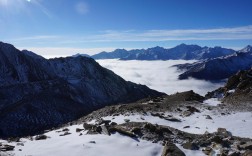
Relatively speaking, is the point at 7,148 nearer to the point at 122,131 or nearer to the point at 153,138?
the point at 122,131

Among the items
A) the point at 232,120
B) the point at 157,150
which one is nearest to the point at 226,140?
the point at 157,150

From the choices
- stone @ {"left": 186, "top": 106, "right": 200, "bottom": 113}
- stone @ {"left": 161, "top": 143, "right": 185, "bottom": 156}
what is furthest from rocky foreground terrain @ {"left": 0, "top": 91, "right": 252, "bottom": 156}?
stone @ {"left": 186, "top": 106, "right": 200, "bottom": 113}

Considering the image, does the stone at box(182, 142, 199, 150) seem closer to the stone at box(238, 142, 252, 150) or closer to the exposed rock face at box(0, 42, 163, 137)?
the stone at box(238, 142, 252, 150)

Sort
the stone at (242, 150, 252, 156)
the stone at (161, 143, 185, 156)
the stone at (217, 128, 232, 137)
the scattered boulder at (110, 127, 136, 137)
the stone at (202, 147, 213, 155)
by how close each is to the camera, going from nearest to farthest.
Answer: the stone at (242, 150, 252, 156), the stone at (161, 143, 185, 156), the stone at (202, 147, 213, 155), the scattered boulder at (110, 127, 136, 137), the stone at (217, 128, 232, 137)

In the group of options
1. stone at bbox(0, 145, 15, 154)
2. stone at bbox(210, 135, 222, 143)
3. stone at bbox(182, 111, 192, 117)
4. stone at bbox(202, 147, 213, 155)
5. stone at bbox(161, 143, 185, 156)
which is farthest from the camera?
stone at bbox(182, 111, 192, 117)

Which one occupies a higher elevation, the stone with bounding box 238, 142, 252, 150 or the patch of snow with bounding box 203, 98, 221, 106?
the stone with bounding box 238, 142, 252, 150

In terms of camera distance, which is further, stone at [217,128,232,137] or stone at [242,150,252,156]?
stone at [217,128,232,137]

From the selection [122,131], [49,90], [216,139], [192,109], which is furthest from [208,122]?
[49,90]

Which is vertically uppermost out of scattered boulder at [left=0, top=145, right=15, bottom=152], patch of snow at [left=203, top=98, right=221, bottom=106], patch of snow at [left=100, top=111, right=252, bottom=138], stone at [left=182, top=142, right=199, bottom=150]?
scattered boulder at [left=0, top=145, right=15, bottom=152]

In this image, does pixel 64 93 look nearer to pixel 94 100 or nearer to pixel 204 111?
pixel 94 100
